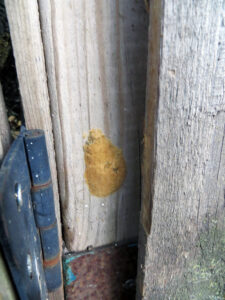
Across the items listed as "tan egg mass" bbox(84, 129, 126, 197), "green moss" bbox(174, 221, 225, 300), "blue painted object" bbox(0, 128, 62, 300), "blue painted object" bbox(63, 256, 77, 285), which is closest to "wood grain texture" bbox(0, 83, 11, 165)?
"blue painted object" bbox(0, 128, 62, 300)

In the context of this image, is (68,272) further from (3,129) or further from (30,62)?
(30,62)

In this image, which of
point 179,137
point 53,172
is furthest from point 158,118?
point 53,172

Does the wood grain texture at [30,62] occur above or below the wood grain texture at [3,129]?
above

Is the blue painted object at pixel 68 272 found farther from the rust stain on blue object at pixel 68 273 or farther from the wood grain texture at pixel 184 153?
the wood grain texture at pixel 184 153

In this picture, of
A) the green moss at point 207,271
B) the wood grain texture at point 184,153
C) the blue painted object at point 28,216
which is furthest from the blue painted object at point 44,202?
the green moss at point 207,271

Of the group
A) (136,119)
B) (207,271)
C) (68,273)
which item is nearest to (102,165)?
(136,119)

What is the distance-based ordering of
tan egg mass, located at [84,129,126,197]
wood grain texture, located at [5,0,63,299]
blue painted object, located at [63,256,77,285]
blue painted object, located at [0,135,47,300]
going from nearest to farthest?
blue painted object, located at [0,135,47,300]
wood grain texture, located at [5,0,63,299]
tan egg mass, located at [84,129,126,197]
blue painted object, located at [63,256,77,285]

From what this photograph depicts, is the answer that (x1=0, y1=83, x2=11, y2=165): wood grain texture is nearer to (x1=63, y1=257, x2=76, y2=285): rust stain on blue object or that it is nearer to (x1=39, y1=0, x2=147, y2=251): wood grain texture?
(x1=39, y1=0, x2=147, y2=251): wood grain texture
